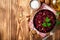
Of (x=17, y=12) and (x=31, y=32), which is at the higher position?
(x=17, y=12)

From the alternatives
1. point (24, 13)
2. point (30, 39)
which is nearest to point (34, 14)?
point (24, 13)

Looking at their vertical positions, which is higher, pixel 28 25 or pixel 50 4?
pixel 50 4

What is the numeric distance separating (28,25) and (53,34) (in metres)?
0.20

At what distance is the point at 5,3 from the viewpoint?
4.42ft

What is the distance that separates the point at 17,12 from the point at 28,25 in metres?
0.13

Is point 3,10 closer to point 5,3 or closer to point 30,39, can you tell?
point 5,3

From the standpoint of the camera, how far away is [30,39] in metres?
1.33

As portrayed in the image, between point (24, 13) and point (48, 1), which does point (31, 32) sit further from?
point (48, 1)

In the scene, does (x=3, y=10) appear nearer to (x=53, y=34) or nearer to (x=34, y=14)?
(x=34, y=14)

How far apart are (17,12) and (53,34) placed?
317 mm

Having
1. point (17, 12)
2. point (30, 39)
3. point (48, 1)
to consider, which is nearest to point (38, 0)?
point (48, 1)

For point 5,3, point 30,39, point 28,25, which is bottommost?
point 30,39

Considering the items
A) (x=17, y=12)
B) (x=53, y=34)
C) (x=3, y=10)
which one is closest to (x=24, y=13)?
(x=17, y=12)

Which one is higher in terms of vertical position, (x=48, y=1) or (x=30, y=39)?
(x=48, y=1)
